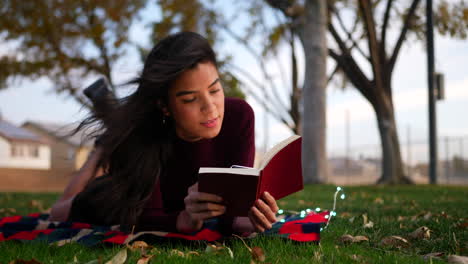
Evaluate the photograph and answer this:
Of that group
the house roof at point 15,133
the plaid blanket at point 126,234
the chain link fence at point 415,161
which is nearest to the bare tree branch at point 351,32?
the chain link fence at point 415,161

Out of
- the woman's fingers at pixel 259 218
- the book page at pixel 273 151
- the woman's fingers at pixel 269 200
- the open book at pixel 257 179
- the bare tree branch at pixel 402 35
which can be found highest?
the bare tree branch at pixel 402 35

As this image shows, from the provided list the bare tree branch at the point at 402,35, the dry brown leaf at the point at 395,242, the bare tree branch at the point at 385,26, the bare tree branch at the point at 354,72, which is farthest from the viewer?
the bare tree branch at the point at 402,35

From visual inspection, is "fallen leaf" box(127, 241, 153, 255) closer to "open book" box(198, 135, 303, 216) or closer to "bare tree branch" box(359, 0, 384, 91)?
"open book" box(198, 135, 303, 216)

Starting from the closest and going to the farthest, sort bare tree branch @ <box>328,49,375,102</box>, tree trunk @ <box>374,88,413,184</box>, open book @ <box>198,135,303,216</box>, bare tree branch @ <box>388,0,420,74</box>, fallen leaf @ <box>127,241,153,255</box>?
open book @ <box>198,135,303,216</box>
fallen leaf @ <box>127,241,153,255</box>
tree trunk @ <box>374,88,413,184</box>
bare tree branch @ <box>328,49,375,102</box>
bare tree branch @ <box>388,0,420,74</box>

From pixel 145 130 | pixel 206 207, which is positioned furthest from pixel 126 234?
pixel 206 207

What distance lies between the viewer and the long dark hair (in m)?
2.85

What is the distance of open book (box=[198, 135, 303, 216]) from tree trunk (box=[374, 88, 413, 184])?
9.60 m

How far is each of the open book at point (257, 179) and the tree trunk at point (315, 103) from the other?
25.5ft

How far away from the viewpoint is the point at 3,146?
115 feet

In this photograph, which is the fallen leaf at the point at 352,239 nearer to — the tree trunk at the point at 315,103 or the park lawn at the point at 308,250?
the park lawn at the point at 308,250

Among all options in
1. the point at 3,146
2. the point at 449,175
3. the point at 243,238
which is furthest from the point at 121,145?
the point at 3,146

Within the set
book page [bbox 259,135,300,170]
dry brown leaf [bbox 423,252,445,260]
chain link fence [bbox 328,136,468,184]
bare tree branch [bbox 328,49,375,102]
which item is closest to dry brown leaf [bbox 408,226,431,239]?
dry brown leaf [bbox 423,252,445,260]

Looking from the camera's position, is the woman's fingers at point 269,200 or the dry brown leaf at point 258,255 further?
the woman's fingers at point 269,200

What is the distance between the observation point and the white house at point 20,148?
34938mm
